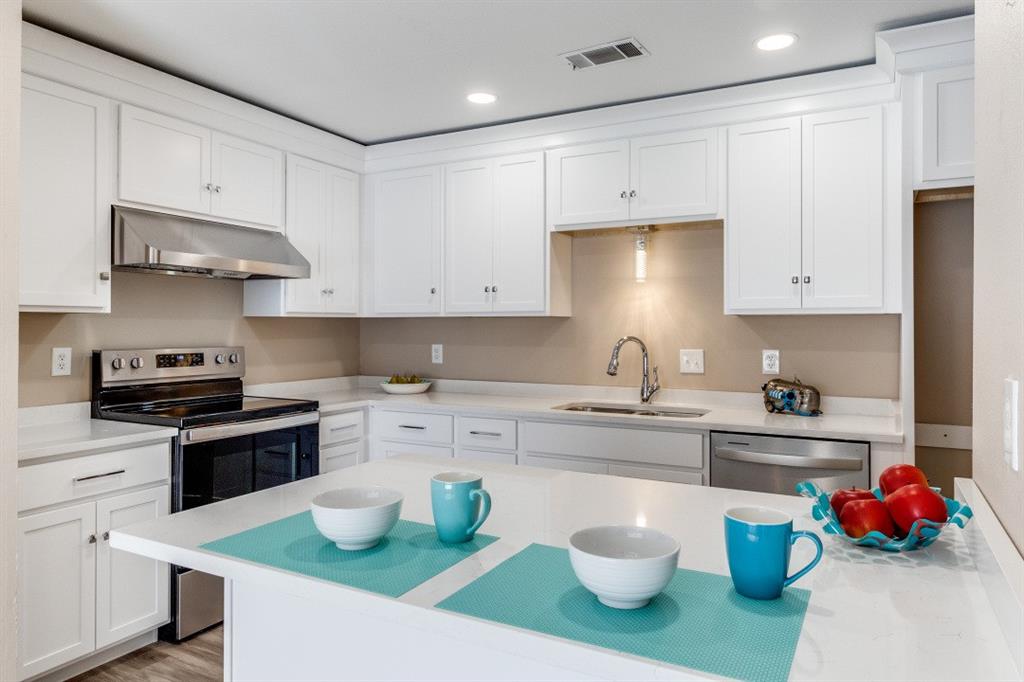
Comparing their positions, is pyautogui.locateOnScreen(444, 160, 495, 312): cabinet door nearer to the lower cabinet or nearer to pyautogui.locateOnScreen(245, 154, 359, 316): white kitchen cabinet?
pyautogui.locateOnScreen(245, 154, 359, 316): white kitchen cabinet

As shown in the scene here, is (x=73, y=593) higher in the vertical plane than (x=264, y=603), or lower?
lower

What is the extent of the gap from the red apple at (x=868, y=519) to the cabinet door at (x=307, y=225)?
10.1 feet

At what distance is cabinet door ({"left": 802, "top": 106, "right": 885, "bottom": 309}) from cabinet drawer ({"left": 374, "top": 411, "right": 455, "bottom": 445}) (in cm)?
193

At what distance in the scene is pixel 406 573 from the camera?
3.74ft

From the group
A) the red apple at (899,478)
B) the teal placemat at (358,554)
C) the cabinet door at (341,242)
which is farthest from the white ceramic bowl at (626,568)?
the cabinet door at (341,242)

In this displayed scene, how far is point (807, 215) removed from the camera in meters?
3.05

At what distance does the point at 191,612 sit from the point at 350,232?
227 centimetres

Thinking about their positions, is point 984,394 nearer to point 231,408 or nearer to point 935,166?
point 935,166

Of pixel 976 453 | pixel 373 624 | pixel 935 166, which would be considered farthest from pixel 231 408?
pixel 935 166

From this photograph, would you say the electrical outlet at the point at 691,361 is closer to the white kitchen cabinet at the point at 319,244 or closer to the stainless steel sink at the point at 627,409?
the stainless steel sink at the point at 627,409

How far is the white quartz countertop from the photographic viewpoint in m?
2.80

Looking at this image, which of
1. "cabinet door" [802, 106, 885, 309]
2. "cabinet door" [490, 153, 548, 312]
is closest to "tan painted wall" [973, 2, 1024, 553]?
"cabinet door" [802, 106, 885, 309]

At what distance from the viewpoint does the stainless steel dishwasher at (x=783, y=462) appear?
2738 mm

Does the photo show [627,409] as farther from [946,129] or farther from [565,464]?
[946,129]
